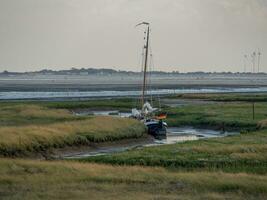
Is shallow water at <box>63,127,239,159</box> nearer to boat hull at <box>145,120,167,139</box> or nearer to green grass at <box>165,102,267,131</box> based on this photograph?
boat hull at <box>145,120,167,139</box>

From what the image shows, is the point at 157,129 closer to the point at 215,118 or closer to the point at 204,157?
the point at 215,118

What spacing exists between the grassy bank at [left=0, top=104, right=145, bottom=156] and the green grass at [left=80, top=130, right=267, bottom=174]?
5.17 meters

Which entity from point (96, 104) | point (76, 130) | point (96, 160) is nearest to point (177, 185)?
point (96, 160)

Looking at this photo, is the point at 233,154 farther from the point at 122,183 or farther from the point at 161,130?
the point at 161,130

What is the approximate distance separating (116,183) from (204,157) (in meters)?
10.1

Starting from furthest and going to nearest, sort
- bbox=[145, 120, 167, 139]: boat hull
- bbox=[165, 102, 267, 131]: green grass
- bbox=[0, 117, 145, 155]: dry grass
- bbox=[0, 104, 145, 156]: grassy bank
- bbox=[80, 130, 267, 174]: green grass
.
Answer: bbox=[165, 102, 267, 131]: green grass
bbox=[145, 120, 167, 139]: boat hull
bbox=[0, 104, 145, 156]: grassy bank
bbox=[0, 117, 145, 155]: dry grass
bbox=[80, 130, 267, 174]: green grass

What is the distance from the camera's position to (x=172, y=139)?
55062 mm

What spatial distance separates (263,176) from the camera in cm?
2933

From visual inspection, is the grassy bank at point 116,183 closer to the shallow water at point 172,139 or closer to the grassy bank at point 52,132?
the grassy bank at point 52,132

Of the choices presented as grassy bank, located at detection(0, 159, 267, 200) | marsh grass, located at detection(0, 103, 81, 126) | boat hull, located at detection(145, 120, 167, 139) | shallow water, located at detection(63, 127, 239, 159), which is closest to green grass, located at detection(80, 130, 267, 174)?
grassy bank, located at detection(0, 159, 267, 200)

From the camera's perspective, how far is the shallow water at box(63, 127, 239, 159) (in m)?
44.6

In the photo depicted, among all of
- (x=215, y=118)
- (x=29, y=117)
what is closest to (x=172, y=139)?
(x=215, y=118)

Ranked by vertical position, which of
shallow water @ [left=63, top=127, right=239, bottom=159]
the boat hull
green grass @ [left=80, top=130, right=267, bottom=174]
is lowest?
shallow water @ [left=63, top=127, right=239, bottom=159]

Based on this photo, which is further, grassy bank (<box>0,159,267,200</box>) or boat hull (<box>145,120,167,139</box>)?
boat hull (<box>145,120,167,139</box>)
